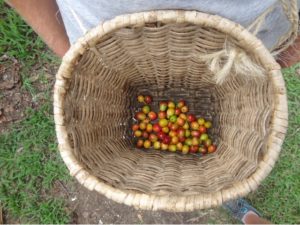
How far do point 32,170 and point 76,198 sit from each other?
29 cm

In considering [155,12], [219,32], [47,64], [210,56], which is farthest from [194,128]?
[47,64]

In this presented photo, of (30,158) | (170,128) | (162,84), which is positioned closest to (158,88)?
(162,84)

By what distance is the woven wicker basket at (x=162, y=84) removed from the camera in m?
1.14

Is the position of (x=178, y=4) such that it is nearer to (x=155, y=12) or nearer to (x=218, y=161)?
(x=155, y=12)

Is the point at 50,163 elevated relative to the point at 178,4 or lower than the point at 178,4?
lower

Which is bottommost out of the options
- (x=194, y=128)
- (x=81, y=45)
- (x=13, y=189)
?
(x=13, y=189)

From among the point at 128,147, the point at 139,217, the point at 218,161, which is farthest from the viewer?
the point at 139,217

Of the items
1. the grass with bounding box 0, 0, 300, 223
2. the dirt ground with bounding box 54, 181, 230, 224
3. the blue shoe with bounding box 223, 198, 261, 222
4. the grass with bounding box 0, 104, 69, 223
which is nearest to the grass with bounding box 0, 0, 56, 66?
the grass with bounding box 0, 0, 300, 223

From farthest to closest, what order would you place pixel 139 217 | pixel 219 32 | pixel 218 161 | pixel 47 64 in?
pixel 47 64 → pixel 139 217 → pixel 218 161 → pixel 219 32

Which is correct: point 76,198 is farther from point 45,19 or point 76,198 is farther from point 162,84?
point 45,19

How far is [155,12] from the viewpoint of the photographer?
109 cm

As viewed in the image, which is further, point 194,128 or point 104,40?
point 194,128

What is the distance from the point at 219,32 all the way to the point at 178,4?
0.18 metres

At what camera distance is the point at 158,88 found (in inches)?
73.0
